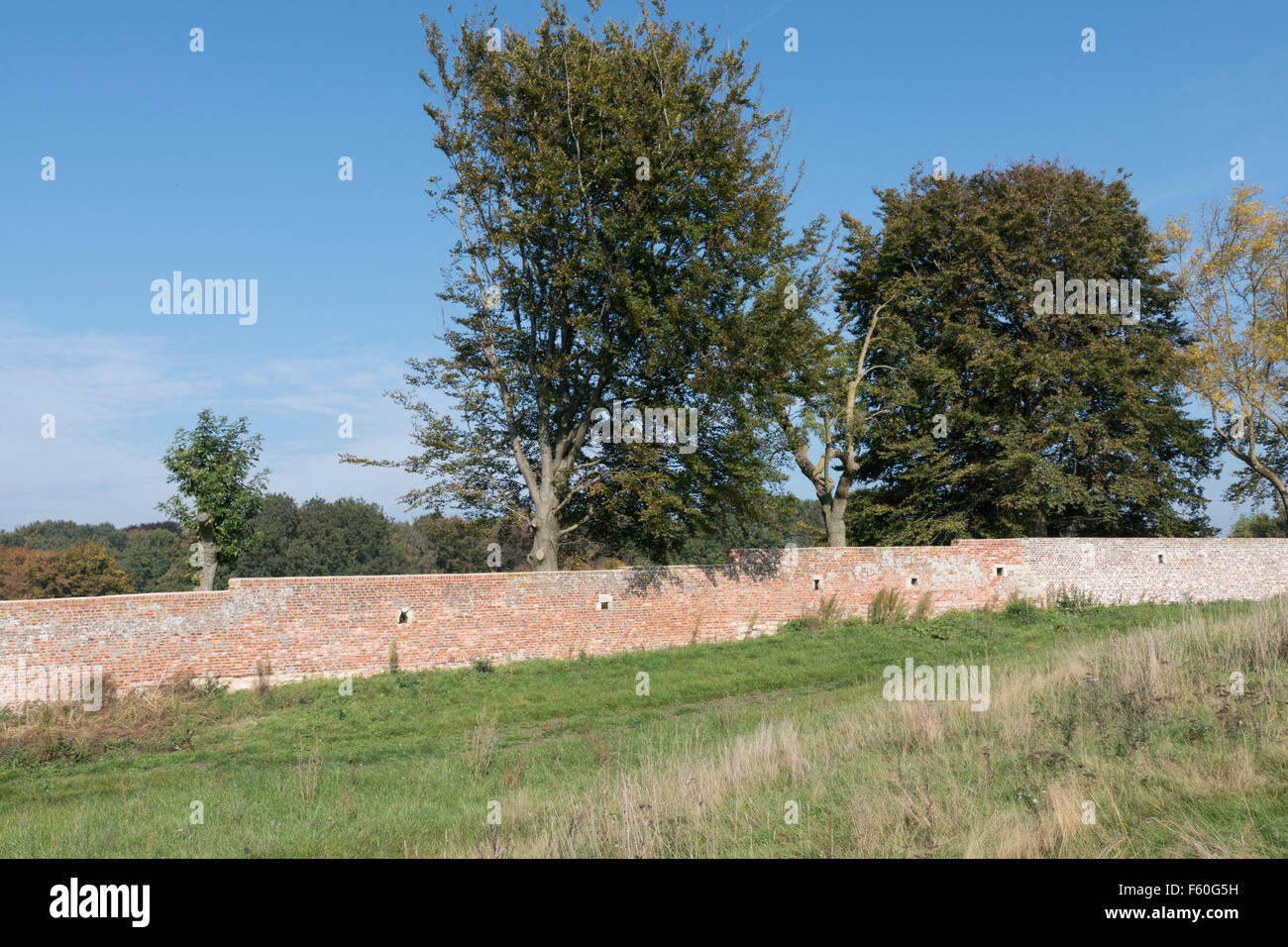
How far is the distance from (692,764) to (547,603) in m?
10.1

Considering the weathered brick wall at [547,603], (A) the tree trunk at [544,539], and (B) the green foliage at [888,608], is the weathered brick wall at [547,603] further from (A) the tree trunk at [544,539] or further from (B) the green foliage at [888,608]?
(A) the tree trunk at [544,539]

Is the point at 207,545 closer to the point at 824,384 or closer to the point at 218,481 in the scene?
the point at 218,481

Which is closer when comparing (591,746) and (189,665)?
(591,746)

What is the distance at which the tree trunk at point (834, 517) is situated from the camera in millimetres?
29344

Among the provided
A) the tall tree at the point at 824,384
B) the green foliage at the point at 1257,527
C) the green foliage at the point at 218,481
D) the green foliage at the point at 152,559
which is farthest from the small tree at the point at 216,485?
the green foliage at the point at 1257,527

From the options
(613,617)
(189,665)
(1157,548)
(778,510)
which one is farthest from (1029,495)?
(189,665)

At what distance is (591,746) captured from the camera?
11.9 m

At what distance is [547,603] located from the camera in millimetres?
18969

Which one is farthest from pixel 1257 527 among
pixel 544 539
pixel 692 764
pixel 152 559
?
pixel 152 559

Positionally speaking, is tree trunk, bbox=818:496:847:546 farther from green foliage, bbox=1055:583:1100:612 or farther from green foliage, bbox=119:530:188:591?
green foliage, bbox=119:530:188:591

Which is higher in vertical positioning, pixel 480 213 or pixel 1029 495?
pixel 480 213

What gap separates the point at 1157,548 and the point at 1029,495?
156 inches
